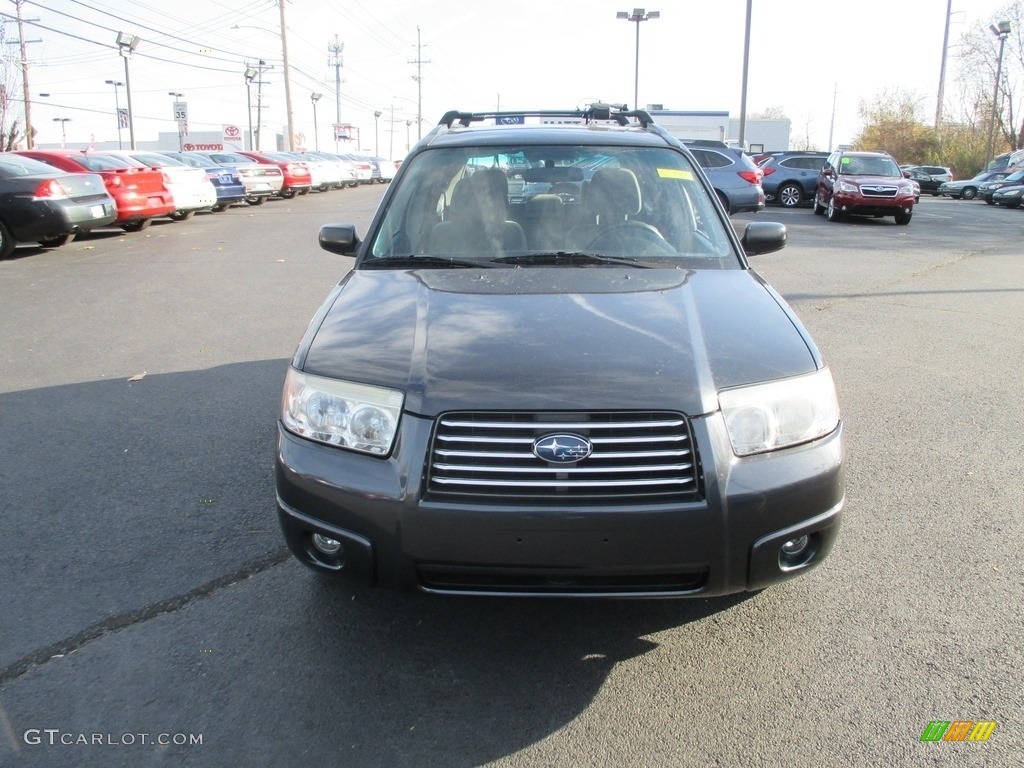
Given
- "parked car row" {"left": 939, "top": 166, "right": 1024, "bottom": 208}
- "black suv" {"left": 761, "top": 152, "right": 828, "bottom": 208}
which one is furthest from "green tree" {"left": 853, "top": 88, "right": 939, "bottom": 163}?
"black suv" {"left": 761, "top": 152, "right": 828, "bottom": 208}

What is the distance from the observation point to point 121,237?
1571cm

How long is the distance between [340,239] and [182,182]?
14.9 meters

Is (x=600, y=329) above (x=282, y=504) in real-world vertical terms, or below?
above

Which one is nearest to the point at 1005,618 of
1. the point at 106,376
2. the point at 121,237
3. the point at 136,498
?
the point at 136,498

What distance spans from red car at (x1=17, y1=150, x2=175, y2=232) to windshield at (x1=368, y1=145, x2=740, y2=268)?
12252 mm

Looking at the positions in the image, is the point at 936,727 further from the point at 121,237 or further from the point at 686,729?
the point at 121,237

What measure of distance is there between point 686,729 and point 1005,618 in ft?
4.64

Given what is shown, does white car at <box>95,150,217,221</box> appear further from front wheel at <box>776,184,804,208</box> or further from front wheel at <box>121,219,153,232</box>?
front wheel at <box>776,184,804,208</box>

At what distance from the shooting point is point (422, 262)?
12.1ft

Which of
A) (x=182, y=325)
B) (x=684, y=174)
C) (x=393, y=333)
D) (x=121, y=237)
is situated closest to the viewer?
(x=393, y=333)

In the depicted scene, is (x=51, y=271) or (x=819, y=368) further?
(x=51, y=271)

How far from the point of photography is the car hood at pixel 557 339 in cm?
257

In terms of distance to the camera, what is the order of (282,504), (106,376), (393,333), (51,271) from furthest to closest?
(51,271) < (106,376) < (393,333) < (282,504)

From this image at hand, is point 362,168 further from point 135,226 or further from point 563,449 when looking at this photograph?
point 563,449
